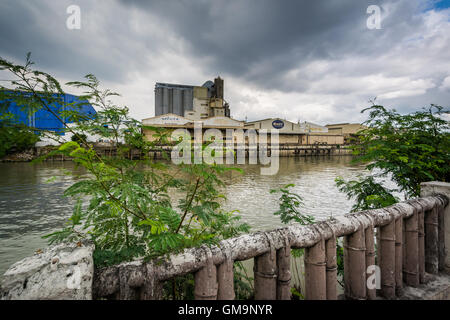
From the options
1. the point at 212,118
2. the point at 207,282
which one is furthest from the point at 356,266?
the point at 212,118

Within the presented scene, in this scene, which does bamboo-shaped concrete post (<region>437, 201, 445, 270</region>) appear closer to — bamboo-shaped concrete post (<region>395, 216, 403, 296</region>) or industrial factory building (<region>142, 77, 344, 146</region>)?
bamboo-shaped concrete post (<region>395, 216, 403, 296</region>)

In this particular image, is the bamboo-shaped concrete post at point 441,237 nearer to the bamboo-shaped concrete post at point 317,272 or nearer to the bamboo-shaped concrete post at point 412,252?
the bamboo-shaped concrete post at point 412,252

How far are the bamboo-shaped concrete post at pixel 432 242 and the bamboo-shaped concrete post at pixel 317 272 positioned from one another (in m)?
1.58

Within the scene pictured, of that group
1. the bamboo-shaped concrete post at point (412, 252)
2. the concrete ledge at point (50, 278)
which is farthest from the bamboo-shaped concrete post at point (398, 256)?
the concrete ledge at point (50, 278)

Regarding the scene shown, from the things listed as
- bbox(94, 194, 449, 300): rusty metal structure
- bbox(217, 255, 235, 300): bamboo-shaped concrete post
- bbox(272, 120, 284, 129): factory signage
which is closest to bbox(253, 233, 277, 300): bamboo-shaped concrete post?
bbox(94, 194, 449, 300): rusty metal structure

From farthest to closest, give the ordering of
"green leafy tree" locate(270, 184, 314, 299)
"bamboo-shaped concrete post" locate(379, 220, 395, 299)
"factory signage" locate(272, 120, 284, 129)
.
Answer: "factory signage" locate(272, 120, 284, 129)
"green leafy tree" locate(270, 184, 314, 299)
"bamboo-shaped concrete post" locate(379, 220, 395, 299)

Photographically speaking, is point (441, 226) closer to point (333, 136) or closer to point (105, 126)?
point (105, 126)

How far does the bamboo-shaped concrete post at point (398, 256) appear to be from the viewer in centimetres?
197

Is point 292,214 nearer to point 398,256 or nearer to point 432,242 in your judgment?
point 398,256

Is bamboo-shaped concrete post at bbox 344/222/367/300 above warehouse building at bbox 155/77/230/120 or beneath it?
beneath

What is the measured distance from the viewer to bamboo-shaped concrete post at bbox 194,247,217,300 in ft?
4.03

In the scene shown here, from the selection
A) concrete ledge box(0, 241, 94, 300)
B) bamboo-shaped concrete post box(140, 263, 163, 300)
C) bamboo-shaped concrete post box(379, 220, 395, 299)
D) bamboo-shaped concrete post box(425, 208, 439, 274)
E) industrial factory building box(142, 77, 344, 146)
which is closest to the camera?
concrete ledge box(0, 241, 94, 300)
